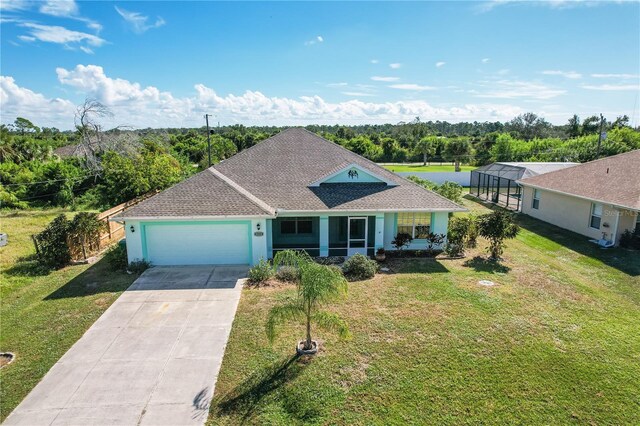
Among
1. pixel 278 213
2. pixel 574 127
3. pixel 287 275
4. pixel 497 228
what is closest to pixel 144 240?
pixel 278 213

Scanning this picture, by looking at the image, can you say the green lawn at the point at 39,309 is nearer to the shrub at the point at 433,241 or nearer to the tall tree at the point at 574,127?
the shrub at the point at 433,241

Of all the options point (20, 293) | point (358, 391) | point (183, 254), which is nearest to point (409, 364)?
point (358, 391)

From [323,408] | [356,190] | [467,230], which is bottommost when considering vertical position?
[323,408]

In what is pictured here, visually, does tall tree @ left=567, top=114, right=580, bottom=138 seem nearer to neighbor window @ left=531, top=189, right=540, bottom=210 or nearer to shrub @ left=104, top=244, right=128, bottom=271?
neighbor window @ left=531, top=189, right=540, bottom=210

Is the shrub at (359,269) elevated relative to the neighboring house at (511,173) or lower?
lower

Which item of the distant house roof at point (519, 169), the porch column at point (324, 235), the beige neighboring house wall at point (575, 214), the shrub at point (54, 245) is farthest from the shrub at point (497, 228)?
the shrub at point (54, 245)

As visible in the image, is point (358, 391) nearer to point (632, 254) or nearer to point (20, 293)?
point (20, 293)

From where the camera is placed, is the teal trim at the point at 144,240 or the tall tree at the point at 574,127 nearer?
the teal trim at the point at 144,240

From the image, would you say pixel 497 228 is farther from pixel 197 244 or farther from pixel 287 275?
pixel 197 244
